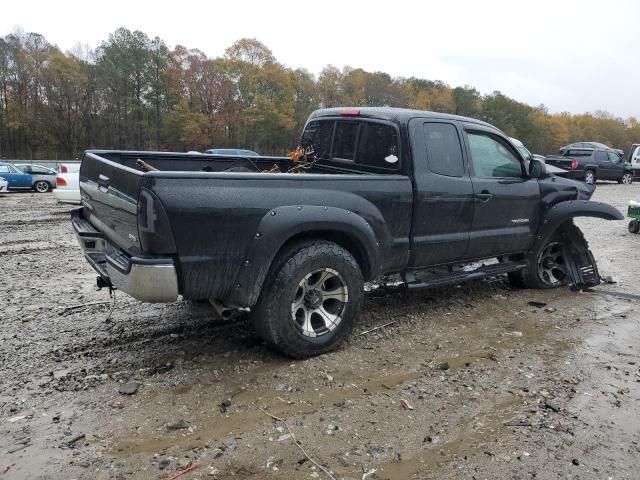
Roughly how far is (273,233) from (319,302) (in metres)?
0.78

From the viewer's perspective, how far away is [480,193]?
16.9 feet

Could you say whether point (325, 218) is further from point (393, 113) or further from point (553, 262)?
point (553, 262)

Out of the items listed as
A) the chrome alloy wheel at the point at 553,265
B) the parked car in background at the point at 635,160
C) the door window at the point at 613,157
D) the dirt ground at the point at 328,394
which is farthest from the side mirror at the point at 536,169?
the parked car in background at the point at 635,160

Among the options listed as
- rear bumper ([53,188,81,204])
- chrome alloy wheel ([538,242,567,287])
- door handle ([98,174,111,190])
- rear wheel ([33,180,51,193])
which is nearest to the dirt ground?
chrome alloy wheel ([538,242,567,287])

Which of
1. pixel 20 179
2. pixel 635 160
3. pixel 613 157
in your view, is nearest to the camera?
pixel 20 179

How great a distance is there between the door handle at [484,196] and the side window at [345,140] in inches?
51.8

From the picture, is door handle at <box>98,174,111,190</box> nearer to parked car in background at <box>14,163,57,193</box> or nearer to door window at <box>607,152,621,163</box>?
parked car in background at <box>14,163,57,193</box>

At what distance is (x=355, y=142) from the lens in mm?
5141

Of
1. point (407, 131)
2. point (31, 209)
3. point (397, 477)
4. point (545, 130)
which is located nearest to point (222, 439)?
point (397, 477)

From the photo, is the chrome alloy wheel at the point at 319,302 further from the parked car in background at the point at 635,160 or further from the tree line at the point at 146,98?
the tree line at the point at 146,98

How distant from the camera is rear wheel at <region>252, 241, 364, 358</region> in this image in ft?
12.7

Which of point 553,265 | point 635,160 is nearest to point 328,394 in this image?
point 553,265

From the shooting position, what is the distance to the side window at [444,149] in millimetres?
4836

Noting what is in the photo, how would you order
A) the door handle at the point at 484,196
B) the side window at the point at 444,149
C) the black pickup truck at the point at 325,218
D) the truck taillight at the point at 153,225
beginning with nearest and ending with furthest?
the truck taillight at the point at 153,225 → the black pickup truck at the point at 325,218 → the side window at the point at 444,149 → the door handle at the point at 484,196
